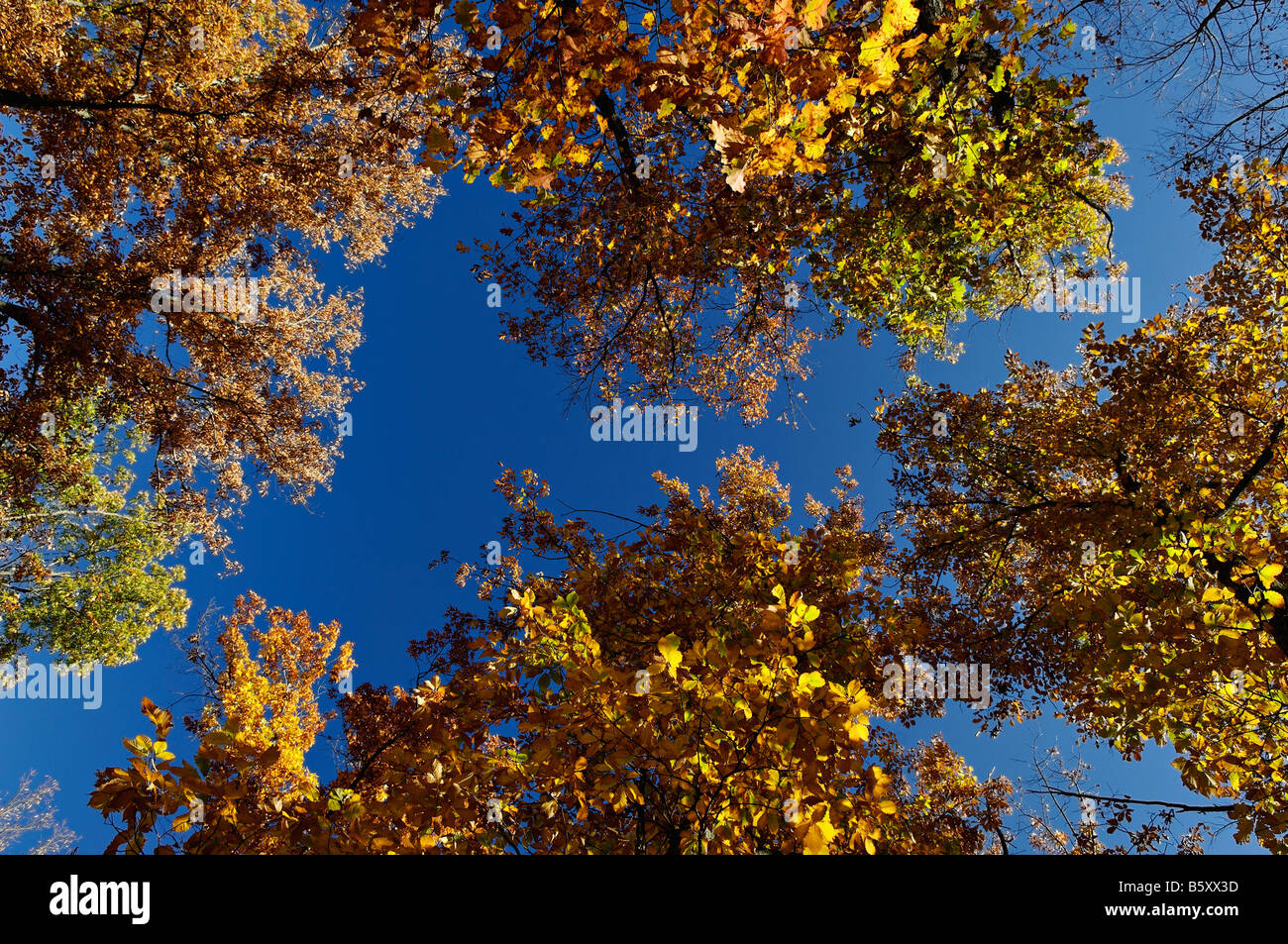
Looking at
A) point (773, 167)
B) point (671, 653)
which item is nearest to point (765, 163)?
point (773, 167)

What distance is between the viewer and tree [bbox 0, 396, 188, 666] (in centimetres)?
1229

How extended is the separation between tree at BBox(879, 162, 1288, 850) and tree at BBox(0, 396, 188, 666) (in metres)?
17.4

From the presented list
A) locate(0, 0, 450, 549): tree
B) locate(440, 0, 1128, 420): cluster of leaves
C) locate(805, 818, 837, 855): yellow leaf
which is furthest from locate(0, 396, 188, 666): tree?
locate(805, 818, 837, 855): yellow leaf

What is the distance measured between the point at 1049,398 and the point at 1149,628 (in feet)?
23.0

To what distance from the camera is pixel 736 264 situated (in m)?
6.85

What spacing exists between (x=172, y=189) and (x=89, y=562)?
11587 millimetres

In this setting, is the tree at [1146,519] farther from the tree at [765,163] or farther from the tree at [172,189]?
the tree at [172,189]

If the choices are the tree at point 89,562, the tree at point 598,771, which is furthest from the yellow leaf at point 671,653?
the tree at point 89,562

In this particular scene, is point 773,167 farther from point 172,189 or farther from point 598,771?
point 172,189

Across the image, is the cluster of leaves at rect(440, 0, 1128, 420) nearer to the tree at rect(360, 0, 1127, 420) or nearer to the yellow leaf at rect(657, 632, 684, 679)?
the tree at rect(360, 0, 1127, 420)

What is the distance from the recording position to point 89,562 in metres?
14.2

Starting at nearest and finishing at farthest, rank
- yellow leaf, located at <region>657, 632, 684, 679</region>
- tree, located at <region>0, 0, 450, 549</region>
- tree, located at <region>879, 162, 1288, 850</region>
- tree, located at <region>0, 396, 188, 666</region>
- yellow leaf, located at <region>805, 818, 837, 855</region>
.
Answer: yellow leaf, located at <region>805, 818, 837, 855</region>, yellow leaf, located at <region>657, 632, 684, 679</region>, tree, located at <region>879, 162, 1288, 850</region>, tree, located at <region>0, 0, 450, 549</region>, tree, located at <region>0, 396, 188, 666</region>

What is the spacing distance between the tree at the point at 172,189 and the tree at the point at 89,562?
7.28ft

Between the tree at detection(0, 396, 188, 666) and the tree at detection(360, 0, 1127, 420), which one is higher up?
the tree at detection(360, 0, 1127, 420)
